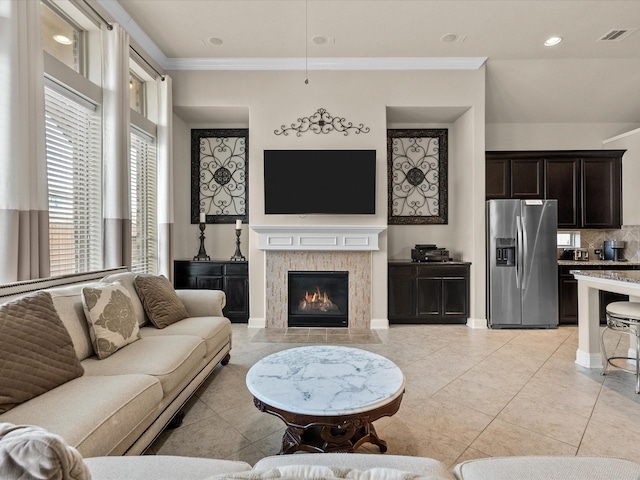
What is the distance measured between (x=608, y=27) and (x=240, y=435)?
5312mm

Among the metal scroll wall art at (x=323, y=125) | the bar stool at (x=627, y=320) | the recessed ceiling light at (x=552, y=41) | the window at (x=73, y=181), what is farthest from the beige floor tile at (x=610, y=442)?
the recessed ceiling light at (x=552, y=41)

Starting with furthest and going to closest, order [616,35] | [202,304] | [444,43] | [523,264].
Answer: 1. [523,264]
2. [444,43]
3. [616,35]
4. [202,304]

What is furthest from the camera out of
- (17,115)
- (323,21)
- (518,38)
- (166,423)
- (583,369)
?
(518,38)

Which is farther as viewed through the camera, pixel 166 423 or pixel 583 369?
pixel 583 369

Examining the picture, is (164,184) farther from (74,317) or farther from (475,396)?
(475,396)

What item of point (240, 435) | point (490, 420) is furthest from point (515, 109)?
point (240, 435)

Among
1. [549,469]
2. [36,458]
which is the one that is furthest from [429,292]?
[36,458]

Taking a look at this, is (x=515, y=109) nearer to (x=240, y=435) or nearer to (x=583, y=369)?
(x=583, y=369)

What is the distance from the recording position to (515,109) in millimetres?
4938

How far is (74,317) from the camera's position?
198cm

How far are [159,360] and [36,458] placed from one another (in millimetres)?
1541

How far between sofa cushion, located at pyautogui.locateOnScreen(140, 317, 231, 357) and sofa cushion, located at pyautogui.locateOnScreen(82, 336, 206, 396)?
139 mm

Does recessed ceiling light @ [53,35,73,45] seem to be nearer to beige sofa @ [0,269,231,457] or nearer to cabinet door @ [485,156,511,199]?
beige sofa @ [0,269,231,457]

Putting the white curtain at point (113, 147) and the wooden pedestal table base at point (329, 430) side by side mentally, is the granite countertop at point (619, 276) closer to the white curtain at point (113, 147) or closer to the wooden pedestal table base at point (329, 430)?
the wooden pedestal table base at point (329, 430)
